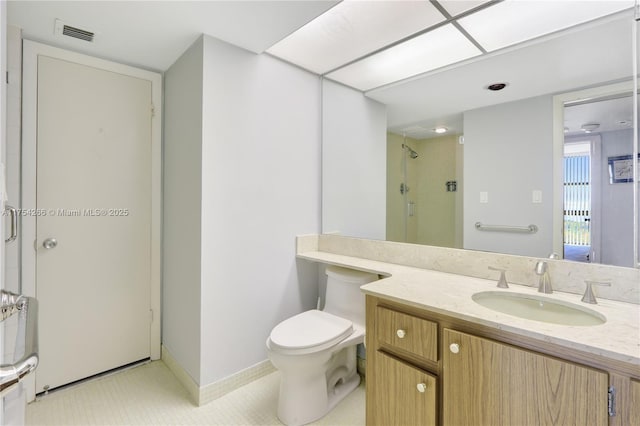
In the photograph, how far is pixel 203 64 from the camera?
5.82ft

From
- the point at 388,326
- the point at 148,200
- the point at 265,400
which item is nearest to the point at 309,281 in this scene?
the point at 265,400

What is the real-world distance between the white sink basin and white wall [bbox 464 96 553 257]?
0.26 meters

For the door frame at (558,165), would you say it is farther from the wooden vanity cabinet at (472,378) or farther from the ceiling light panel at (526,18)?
the wooden vanity cabinet at (472,378)

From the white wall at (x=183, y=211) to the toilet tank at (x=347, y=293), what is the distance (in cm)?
84

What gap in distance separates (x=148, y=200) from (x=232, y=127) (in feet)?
2.95

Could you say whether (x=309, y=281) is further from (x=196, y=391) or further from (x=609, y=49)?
(x=609, y=49)

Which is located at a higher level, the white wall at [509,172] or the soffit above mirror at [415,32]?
the soffit above mirror at [415,32]

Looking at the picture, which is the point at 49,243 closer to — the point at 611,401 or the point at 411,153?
the point at 411,153

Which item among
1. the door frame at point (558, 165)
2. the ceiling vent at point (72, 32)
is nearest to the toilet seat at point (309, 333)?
the door frame at point (558, 165)

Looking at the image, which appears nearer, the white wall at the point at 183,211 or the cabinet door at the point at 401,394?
the cabinet door at the point at 401,394

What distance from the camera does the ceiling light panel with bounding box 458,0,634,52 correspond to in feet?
4.30

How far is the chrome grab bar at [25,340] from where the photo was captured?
1.78 ft

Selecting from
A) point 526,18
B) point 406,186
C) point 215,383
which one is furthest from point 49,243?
point 526,18

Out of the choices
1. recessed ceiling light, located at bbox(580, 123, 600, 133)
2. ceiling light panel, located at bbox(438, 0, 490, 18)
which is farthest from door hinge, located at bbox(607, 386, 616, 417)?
ceiling light panel, located at bbox(438, 0, 490, 18)
